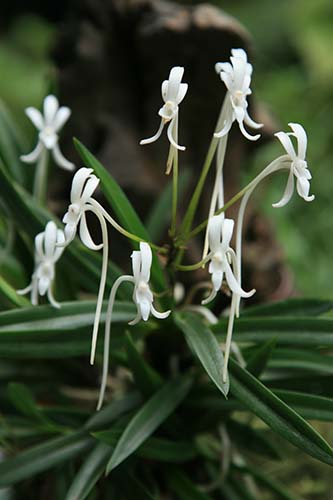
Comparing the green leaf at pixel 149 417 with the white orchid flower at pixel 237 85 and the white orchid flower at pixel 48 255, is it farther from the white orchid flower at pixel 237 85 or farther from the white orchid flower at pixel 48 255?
the white orchid flower at pixel 237 85

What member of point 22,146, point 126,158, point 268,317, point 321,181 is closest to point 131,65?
point 126,158

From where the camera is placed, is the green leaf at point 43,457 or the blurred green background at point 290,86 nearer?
the green leaf at point 43,457

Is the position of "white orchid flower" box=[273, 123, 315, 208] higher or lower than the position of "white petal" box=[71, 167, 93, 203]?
lower

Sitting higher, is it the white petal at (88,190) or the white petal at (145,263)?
the white petal at (88,190)

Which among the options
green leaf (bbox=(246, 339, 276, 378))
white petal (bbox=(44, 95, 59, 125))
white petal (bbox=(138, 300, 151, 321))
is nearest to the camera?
white petal (bbox=(138, 300, 151, 321))

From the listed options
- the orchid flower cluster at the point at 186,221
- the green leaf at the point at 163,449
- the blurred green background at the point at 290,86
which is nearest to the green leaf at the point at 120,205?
the orchid flower cluster at the point at 186,221

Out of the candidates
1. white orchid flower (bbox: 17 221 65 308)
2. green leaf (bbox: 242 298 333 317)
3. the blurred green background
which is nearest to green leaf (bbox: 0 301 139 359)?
white orchid flower (bbox: 17 221 65 308)

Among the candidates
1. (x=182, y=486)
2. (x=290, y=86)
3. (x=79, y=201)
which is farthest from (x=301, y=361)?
(x=290, y=86)

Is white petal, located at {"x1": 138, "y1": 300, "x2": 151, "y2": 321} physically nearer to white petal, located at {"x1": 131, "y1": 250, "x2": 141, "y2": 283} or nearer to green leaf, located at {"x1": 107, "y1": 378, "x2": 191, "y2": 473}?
white petal, located at {"x1": 131, "y1": 250, "x2": 141, "y2": 283}
